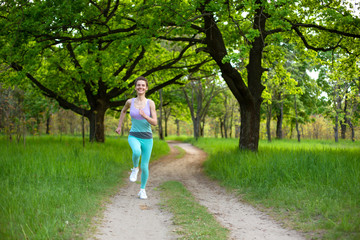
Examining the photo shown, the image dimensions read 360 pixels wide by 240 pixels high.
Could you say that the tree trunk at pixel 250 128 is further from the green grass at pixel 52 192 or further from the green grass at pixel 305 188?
the green grass at pixel 52 192

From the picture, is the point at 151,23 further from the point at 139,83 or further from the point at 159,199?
the point at 159,199

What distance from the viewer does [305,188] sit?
6.18m

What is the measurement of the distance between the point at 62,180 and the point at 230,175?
4.52 metres

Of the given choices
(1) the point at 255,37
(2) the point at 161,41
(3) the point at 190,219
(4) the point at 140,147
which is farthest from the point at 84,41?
(3) the point at 190,219

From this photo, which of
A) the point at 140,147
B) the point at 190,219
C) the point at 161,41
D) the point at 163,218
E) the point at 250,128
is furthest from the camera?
the point at 161,41

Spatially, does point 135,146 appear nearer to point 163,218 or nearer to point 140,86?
point 140,86

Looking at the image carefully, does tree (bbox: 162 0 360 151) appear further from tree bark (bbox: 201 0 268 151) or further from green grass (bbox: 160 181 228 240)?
green grass (bbox: 160 181 228 240)

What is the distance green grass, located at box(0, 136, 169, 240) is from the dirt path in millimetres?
345

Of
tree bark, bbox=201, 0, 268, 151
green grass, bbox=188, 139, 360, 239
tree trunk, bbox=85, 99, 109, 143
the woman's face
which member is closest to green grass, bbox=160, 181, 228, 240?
green grass, bbox=188, 139, 360, 239

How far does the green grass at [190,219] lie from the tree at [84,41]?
4001mm

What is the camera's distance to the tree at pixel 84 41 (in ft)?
29.0

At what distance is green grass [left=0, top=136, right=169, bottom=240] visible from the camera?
3842mm

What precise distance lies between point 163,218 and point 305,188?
3.18 meters

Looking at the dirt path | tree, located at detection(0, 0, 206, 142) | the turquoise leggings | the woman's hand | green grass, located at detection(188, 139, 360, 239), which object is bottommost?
the dirt path
